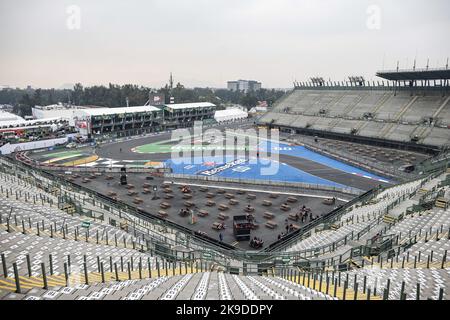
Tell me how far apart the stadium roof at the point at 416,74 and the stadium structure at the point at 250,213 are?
28.1 inches

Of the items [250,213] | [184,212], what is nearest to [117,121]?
[184,212]

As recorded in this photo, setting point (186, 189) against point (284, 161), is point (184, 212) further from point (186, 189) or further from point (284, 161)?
point (284, 161)

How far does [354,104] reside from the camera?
99.9 meters

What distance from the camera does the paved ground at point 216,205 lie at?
3647 centimetres

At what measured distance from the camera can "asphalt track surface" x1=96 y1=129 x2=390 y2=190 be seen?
53750 millimetres

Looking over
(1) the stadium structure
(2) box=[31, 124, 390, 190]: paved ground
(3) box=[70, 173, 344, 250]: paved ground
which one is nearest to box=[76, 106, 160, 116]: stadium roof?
(1) the stadium structure

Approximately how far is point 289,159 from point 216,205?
100 feet

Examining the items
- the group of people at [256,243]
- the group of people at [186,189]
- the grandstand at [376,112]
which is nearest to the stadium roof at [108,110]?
the grandstand at [376,112]

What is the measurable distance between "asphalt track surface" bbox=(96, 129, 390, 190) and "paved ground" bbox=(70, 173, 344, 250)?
10626mm

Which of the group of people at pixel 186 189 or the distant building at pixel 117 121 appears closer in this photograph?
the group of people at pixel 186 189

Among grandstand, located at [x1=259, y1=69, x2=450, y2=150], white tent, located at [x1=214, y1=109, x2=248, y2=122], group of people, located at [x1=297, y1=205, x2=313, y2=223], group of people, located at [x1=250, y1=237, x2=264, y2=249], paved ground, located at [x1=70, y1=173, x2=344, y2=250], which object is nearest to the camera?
group of people, located at [x1=250, y1=237, x2=264, y2=249]

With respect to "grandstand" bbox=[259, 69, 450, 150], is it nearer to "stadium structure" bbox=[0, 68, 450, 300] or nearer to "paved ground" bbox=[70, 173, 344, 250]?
"stadium structure" bbox=[0, 68, 450, 300]

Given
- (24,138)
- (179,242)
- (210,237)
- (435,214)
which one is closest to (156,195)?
(210,237)

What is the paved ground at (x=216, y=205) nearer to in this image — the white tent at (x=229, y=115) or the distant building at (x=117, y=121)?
the distant building at (x=117, y=121)
